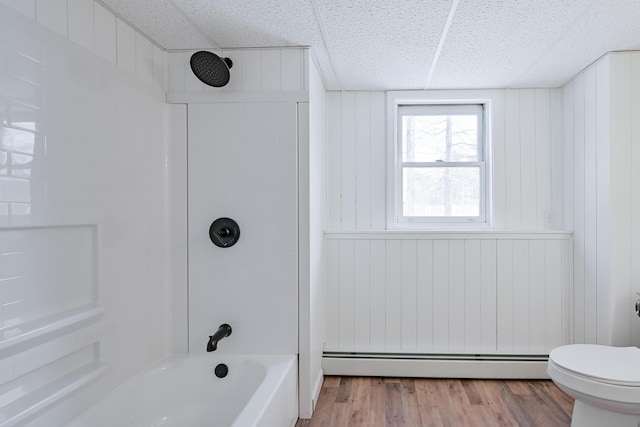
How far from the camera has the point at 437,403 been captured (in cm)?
249

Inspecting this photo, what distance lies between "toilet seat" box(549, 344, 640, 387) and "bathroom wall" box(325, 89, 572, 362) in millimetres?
757

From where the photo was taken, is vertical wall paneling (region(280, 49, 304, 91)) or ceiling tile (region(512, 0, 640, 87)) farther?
vertical wall paneling (region(280, 49, 304, 91))

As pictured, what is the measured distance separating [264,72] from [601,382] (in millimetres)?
2161

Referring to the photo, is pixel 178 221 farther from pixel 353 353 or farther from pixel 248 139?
pixel 353 353

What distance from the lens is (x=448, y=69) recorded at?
2541 mm

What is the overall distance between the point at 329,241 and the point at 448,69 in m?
1.35

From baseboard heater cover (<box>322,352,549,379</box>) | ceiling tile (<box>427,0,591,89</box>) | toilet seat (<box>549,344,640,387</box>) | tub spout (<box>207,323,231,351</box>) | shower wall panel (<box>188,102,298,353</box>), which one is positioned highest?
ceiling tile (<box>427,0,591,89</box>)

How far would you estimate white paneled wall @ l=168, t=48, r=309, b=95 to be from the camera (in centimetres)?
222

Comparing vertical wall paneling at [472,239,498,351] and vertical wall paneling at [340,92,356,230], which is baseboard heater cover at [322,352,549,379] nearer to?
vertical wall paneling at [472,239,498,351]

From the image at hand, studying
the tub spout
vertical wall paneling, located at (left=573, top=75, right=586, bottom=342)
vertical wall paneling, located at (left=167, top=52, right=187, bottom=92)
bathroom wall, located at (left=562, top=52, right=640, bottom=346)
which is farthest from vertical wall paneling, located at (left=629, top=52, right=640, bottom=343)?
vertical wall paneling, located at (left=167, top=52, right=187, bottom=92)

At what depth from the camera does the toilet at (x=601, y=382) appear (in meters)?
1.73

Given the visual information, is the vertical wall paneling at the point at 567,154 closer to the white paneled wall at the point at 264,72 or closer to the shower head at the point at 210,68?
the white paneled wall at the point at 264,72

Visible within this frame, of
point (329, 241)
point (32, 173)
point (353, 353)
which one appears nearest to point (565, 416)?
point (353, 353)

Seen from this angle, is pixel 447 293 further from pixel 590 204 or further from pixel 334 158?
pixel 334 158
